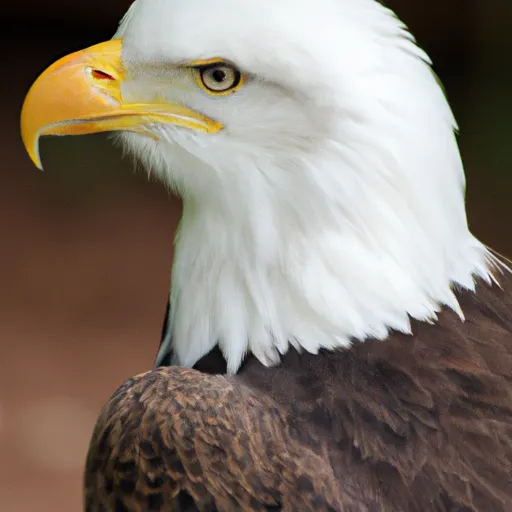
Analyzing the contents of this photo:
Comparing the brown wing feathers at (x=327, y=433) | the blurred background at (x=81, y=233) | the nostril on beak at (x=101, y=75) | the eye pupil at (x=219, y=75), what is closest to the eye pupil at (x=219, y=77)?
the eye pupil at (x=219, y=75)

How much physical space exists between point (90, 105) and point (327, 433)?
80 centimetres

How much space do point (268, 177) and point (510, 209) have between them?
181 inches

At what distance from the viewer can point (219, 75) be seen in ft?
6.50

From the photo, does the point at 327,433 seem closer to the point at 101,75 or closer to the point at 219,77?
the point at 219,77

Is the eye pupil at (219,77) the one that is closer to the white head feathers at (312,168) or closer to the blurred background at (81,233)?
the white head feathers at (312,168)

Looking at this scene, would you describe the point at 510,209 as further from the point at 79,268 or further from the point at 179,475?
the point at 179,475

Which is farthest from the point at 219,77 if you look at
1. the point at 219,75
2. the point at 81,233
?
the point at 81,233

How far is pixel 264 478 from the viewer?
1800 millimetres

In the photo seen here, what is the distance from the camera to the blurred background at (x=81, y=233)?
489cm

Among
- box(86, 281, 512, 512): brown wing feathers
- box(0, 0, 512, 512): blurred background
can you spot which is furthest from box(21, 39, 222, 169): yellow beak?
box(0, 0, 512, 512): blurred background

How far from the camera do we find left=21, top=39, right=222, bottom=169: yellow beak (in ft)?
6.77

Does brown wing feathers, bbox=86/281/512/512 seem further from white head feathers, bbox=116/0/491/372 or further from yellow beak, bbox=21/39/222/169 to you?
yellow beak, bbox=21/39/222/169

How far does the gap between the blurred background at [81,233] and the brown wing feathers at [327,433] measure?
110 inches

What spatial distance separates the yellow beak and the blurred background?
112 inches
